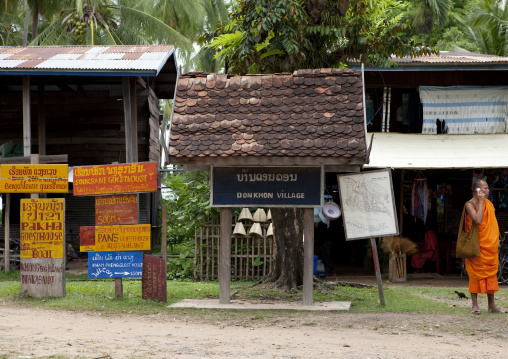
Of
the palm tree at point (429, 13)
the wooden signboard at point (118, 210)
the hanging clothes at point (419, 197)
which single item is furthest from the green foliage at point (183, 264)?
the palm tree at point (429, 13)

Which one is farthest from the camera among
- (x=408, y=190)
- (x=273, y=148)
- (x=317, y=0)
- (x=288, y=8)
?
(x=408, y=190)

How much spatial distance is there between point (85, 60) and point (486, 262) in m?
9.42

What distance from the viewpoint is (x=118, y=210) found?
984 cm

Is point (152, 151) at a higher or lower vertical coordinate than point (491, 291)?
higher

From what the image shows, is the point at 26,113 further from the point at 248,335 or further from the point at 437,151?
the point at 437,151

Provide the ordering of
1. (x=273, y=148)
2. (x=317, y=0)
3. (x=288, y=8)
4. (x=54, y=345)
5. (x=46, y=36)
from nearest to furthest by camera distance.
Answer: (x=54, y=345) < (x=273, y=148) < (x=288, y=8) < (x=317, y=0) < (x=46, y=36)

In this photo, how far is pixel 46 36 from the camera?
23.5 metres

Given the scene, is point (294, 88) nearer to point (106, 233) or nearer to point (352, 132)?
point (352, 132)

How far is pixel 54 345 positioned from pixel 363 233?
4.80 meters

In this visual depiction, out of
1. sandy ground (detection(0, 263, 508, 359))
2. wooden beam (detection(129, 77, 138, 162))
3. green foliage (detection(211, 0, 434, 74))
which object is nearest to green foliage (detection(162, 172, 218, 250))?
wooden beam (detection(129, 77, 138, 162))

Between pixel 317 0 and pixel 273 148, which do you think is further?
pixel 317 0

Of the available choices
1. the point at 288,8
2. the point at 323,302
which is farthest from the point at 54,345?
the point at 288,8

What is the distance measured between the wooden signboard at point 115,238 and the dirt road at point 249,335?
1.35 m

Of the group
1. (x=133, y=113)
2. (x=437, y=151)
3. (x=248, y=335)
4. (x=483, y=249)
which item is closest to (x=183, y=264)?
(x=133, y=113)
